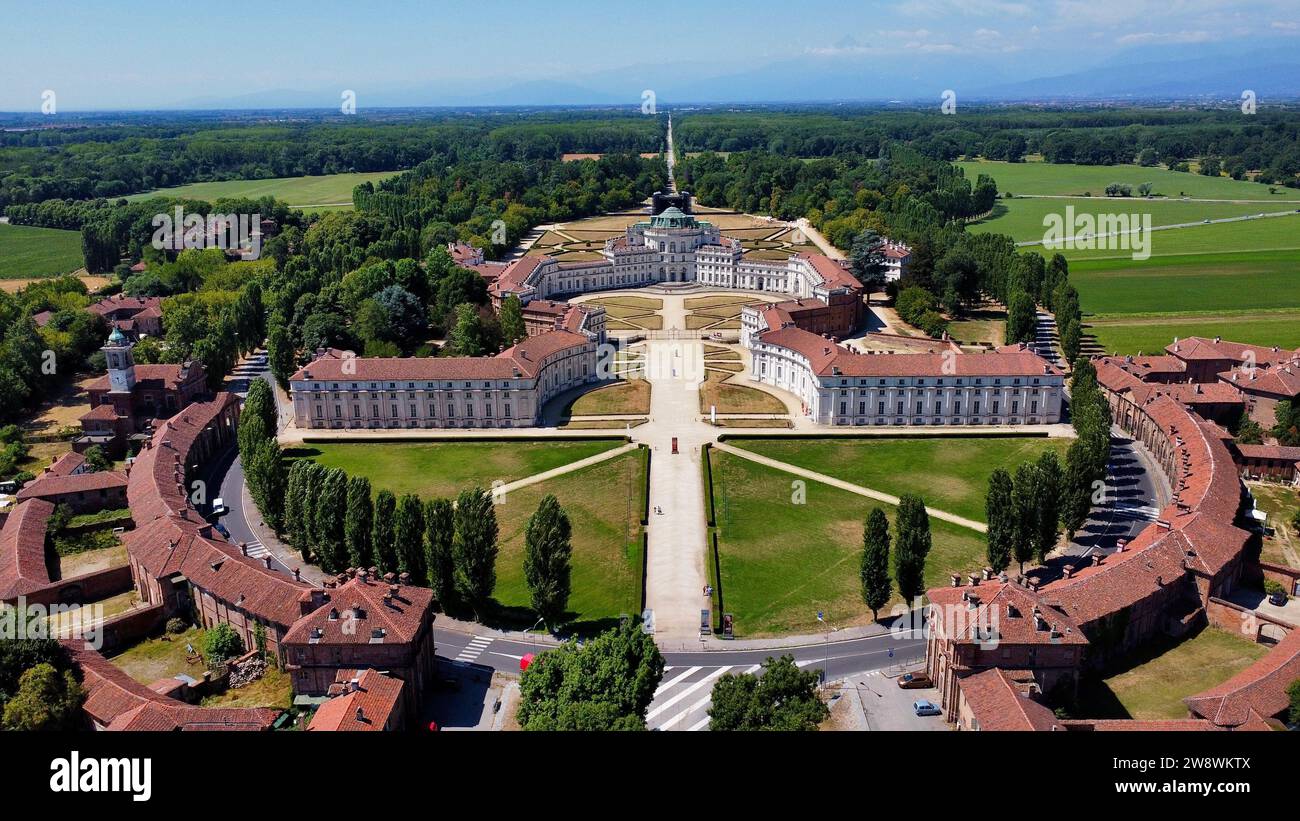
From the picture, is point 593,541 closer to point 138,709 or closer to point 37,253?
point 138,709

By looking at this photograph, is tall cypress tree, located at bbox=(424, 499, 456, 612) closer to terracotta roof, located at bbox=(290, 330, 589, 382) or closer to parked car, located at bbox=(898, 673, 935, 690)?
parked car, located at bbox=(898, 673, 935, 690)

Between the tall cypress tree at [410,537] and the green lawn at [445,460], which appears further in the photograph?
the green lawn at [445,460]

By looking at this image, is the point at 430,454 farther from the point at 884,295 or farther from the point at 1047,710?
the point at 884,295

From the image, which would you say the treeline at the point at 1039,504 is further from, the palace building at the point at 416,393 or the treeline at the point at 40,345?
the treeline at the point at 40,345

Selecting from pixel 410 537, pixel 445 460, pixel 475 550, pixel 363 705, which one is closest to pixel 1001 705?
pixel 363 705

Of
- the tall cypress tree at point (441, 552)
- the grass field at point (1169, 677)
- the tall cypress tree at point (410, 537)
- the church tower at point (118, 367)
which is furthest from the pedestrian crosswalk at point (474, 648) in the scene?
the church tower at point (118, 367)

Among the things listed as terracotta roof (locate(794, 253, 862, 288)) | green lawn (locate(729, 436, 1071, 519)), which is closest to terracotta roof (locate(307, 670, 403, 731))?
green lawn (locate(729, 436, 1071, 519))
